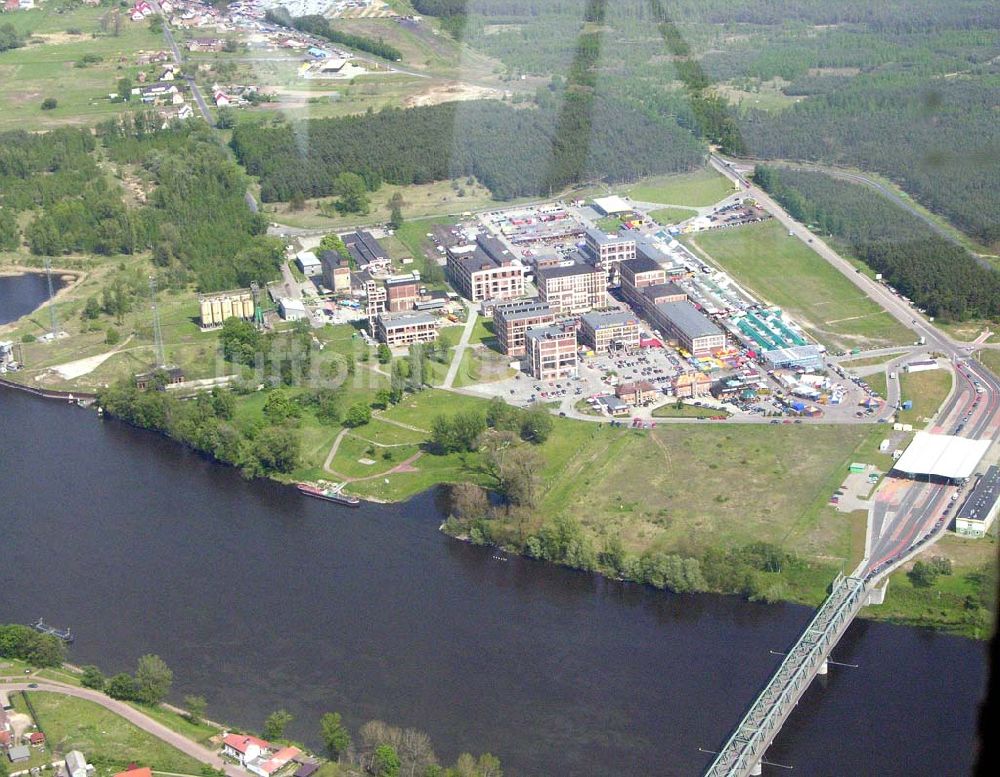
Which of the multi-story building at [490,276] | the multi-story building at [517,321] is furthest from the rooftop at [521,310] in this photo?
the multi-story building at [490,276]

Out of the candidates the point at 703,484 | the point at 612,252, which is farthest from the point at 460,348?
the point at 703,484

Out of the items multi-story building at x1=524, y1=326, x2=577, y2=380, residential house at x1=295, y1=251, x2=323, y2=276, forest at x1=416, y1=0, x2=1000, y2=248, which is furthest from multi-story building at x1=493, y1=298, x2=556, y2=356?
forest at x1=416, y1=0, x2=1000, y2=248

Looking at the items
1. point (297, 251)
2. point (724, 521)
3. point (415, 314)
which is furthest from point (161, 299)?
point (724, 521)

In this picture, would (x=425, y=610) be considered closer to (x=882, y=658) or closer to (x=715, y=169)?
(x=882, y=658)

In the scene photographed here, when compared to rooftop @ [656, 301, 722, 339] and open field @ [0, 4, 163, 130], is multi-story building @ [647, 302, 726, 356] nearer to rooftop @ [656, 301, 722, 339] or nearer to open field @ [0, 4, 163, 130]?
rooftop @ [656, 301, 722, 339]

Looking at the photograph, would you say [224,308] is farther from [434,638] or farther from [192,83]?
[192,83]
